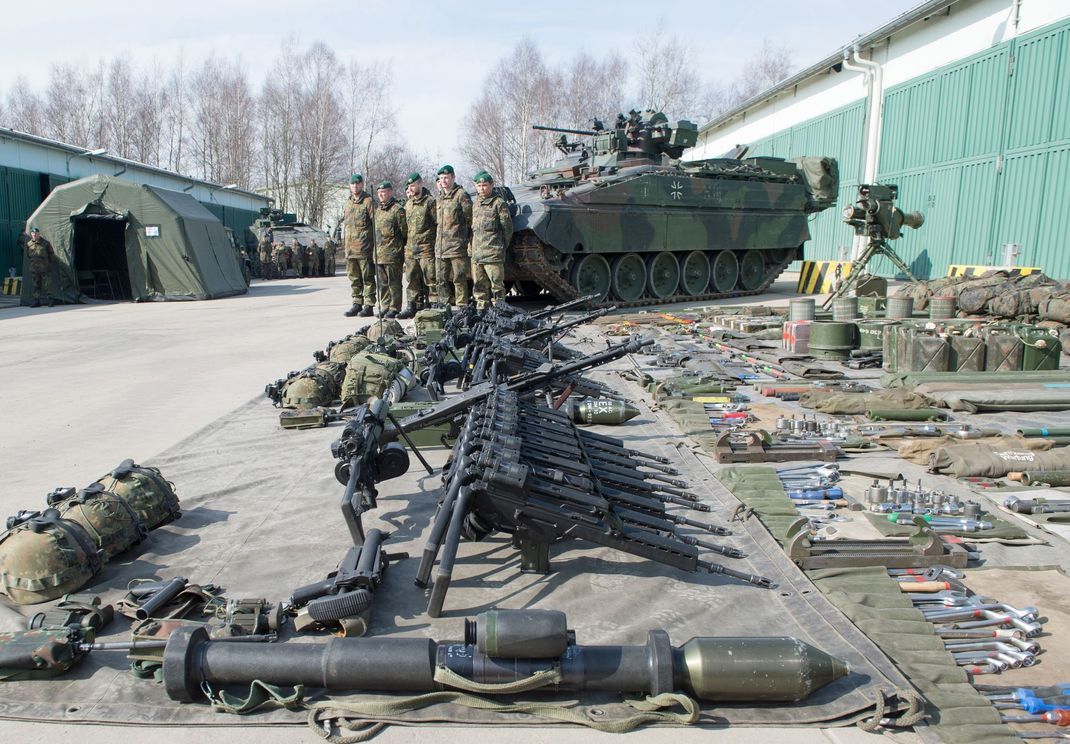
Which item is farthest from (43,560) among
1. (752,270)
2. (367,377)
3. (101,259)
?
(101,259)

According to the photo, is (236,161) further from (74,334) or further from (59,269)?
(74,334)

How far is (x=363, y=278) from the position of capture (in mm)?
14734

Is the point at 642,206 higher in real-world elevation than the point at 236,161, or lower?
lower

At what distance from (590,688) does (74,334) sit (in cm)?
1262

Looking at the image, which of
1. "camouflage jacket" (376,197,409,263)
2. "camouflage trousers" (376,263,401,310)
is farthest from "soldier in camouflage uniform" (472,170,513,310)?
"camouflage trousers" (376,263,401,310)

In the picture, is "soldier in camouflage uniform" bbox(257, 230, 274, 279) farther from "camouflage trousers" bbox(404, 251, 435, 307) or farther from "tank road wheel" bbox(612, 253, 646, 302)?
"tank road wheel" bbox(612, 253, 646, 302)

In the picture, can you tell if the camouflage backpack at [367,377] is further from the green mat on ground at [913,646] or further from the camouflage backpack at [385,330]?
the green mat on ground at [913,646]

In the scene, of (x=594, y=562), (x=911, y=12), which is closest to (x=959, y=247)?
(x=911, y=12)

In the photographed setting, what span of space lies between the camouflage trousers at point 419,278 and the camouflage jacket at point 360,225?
81 centimetres

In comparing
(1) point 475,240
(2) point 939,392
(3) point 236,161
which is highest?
(3) point 236,161

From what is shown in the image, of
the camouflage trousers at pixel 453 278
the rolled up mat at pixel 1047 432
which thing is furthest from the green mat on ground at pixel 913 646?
the camouflage trousers at pixel 453 278

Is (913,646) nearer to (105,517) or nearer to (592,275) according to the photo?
(105,517)

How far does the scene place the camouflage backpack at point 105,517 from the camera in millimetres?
3615

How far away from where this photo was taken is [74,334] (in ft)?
41.5
